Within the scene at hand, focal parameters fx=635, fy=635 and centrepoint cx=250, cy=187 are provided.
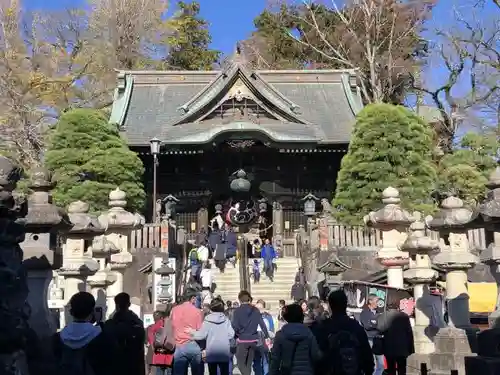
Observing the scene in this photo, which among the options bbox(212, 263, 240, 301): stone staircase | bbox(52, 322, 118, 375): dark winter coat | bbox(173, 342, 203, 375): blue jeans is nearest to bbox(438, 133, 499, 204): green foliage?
bbox(212, 263, 240, 301): stone staircase

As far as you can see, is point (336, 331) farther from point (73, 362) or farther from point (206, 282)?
point (206, 282)

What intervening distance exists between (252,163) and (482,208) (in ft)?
69.5

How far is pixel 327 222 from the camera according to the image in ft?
74.0

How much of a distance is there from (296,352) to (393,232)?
8.42 metres

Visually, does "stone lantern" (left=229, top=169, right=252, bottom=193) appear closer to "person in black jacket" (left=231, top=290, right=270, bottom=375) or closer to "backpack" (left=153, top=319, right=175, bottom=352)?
"person in black jacket" (left=231, top=290, right=270, bottom=375)

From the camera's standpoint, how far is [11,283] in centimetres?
492

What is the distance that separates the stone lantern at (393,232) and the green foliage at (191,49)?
3522cm

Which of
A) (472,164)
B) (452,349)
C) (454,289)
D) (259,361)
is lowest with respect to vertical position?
(259,361)

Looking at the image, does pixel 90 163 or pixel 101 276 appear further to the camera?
pixel 90 163

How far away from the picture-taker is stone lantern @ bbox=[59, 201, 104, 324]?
1117 cm

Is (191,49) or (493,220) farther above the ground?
(191,49)

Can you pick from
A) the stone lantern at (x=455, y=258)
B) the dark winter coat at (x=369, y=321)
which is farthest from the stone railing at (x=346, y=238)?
the dark winter coat at (x=369, y=321)

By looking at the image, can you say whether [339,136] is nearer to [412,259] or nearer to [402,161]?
[402,161]

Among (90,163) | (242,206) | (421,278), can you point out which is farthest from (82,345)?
(242,206)
